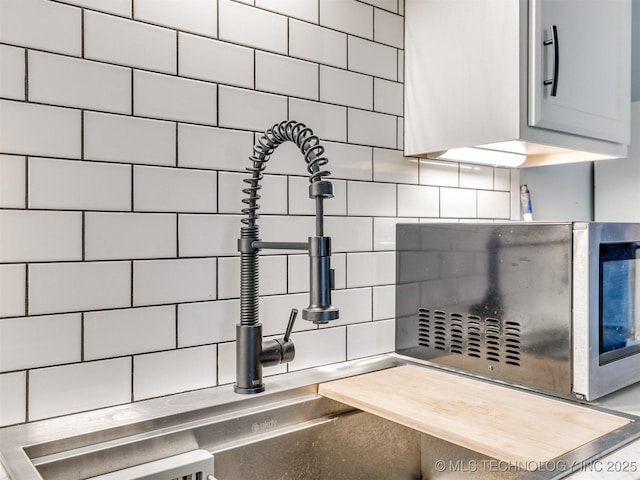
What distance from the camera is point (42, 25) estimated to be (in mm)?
937

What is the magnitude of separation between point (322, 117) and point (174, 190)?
43 centimetres

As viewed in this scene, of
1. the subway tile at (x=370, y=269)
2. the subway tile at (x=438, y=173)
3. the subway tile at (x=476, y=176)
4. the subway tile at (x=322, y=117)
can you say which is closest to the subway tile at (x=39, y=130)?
the subway tile at (x=322, y=117)

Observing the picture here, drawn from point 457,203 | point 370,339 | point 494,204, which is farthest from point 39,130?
point 494,204

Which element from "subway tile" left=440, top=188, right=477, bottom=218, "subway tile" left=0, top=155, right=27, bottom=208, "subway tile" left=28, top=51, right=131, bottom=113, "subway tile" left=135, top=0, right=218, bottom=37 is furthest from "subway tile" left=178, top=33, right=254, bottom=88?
"subway tile" left=440, top=188, right=477, bottom=218

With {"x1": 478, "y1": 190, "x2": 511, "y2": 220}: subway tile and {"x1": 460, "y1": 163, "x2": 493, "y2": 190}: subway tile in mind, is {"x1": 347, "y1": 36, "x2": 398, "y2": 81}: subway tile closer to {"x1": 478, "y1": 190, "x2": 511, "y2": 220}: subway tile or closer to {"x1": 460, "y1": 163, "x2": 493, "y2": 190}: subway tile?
{"x1": 460, "y1": 163, "x2": 493, "y2": 190}: subway tile

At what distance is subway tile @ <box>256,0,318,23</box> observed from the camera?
1.22 meters

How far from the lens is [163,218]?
1.07 meters

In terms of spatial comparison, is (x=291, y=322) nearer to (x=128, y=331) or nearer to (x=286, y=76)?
(x=128, y=331)

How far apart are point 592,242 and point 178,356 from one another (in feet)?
2.82

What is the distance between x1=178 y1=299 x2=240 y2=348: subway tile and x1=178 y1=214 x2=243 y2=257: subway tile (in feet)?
0.36

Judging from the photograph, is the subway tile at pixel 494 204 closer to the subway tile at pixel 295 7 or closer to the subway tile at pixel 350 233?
the subway tile at pixel 350 233

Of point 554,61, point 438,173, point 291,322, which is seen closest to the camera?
point 291,322

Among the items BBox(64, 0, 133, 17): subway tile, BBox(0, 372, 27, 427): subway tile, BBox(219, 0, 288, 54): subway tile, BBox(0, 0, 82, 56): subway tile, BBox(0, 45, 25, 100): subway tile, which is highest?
BBox(219, 0, 288, 54): subway tile

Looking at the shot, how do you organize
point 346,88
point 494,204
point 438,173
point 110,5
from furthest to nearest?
point 494,204
point 438,173
point 346,88
point 110,5
